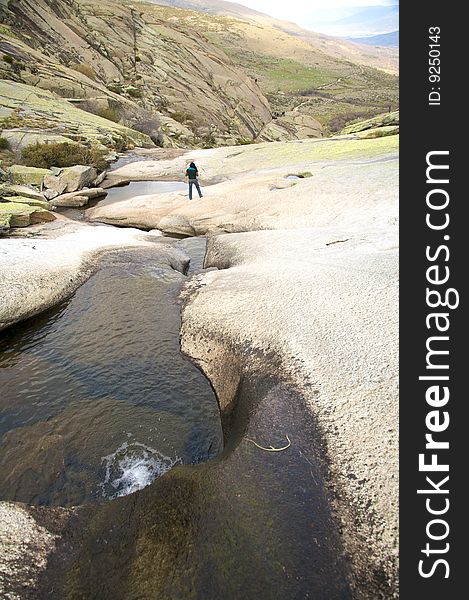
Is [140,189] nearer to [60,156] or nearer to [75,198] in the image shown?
[75,198]

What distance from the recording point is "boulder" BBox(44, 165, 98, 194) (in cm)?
3612

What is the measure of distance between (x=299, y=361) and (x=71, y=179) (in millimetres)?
34589

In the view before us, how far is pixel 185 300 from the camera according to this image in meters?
17.0

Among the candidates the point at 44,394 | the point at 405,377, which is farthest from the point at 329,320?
the point at 44,394

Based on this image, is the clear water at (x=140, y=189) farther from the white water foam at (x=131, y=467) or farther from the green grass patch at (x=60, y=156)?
the white water foam at (x=131, y=467)

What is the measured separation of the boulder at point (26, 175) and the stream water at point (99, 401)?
23659 millimetres

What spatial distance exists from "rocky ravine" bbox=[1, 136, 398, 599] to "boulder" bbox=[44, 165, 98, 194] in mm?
15256

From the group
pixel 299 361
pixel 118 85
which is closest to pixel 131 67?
pixel 118 85

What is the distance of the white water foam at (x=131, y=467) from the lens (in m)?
8.98

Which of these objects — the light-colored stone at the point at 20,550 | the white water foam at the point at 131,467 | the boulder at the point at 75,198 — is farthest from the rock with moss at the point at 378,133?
the light-colored stone at the point at 20,550

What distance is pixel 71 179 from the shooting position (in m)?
37.4

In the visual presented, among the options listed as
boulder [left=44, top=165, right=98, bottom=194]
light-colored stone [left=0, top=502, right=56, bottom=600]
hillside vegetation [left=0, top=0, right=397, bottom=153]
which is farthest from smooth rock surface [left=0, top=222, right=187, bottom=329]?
hillside vegetation [left=0, top=0, right=397, bottom=153]

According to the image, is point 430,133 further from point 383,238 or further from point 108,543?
point 383,238

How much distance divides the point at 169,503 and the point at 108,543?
1300 millimetres
